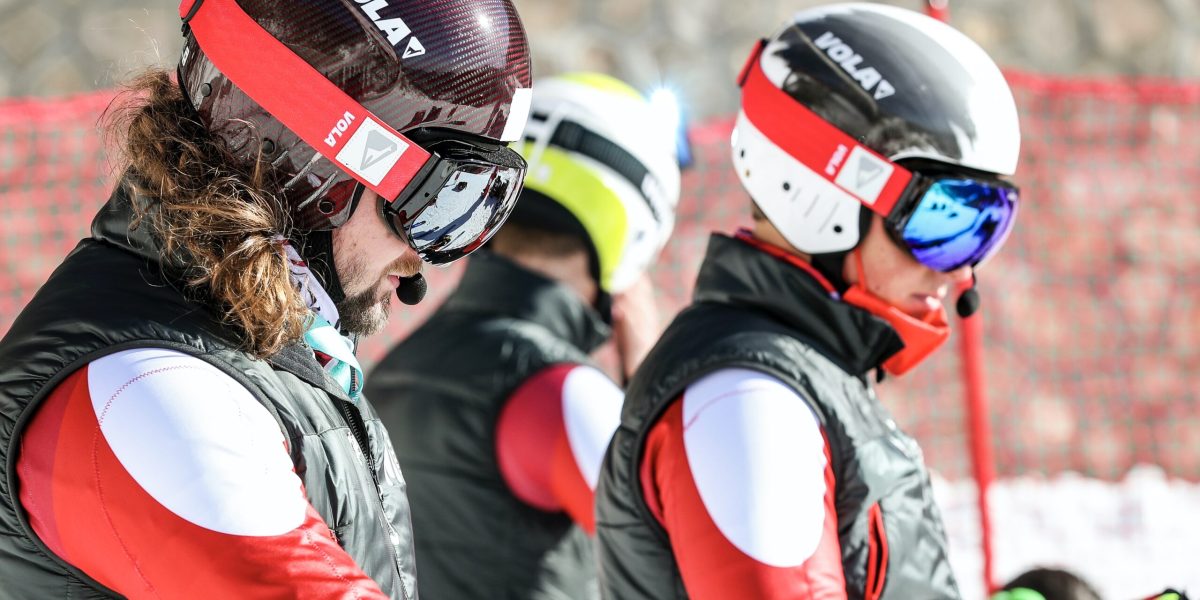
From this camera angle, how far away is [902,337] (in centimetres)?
264

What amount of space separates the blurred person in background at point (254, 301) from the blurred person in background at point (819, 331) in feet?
1.58

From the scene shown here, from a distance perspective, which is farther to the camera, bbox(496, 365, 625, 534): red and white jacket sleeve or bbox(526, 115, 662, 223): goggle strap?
bbox(526, 115, 662, 223): goggle strap

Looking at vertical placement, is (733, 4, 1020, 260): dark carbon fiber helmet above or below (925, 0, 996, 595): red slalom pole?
above

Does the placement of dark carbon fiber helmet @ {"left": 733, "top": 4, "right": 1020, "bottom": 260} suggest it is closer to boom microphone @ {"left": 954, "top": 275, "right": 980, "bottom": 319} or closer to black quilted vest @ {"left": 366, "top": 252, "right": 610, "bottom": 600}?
boom microphone @ {"left": 954, "top": 275, "right": 980, "bottom": 319}

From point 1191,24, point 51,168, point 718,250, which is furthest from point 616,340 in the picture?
point 1191,24

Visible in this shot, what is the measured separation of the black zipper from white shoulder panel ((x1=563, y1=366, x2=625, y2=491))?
3.42ft

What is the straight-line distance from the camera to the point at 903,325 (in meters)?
2.63

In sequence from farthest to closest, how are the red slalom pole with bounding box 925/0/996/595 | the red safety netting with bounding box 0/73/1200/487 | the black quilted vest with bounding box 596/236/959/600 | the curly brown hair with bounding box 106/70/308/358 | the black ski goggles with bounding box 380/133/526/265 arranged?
the red safety netting with bounding box 0/73/1200/487 → the red slalom pole with bounding box 925/0/996/595 → the black quilted vest with bounding box 596/236/959/600 → the black ski goggles with bounding box 380/133/526/265 → the curly brown hair with bounding box 106/70/308/358

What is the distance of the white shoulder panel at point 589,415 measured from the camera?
9.73ft

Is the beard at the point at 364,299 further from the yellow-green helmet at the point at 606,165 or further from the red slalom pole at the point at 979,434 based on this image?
the red slalom pole at the point at 979,434

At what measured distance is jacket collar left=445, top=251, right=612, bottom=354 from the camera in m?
3.45

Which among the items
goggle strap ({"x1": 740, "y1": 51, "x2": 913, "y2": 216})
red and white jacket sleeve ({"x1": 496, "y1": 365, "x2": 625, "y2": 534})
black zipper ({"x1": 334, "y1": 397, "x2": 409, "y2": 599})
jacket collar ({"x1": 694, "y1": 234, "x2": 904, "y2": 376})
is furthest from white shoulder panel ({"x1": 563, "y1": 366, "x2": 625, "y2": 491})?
black zipper ({"x1": 334, "y1": 397, "x2": 409, "y2": 599})

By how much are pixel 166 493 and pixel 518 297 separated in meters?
2.04

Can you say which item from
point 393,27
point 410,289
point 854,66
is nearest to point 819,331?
point 854,66
